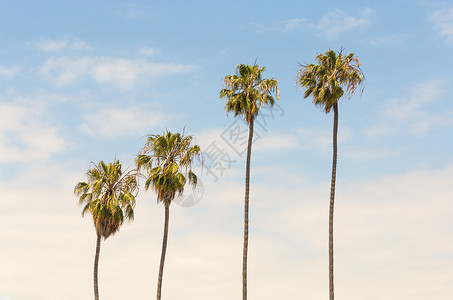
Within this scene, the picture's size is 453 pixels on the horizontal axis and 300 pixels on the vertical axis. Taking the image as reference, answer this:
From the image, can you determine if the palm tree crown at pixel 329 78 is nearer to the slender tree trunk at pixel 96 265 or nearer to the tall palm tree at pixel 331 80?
the tall palm tree at pixel 331 80

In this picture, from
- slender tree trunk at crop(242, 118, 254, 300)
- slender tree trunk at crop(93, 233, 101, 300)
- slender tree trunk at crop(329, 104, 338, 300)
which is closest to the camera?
slender tree trunk at crop(329, 104, 338, 300)

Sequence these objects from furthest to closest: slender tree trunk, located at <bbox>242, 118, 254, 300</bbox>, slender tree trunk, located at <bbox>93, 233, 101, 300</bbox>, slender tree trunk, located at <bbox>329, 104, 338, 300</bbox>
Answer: slender tree trunk, located at <bbox>93, 233, 101, 300</bbox> → slender tree trunk, located at <bbox>242, 118, 254, 300</bbox> → slender tree trunk, located at <bbox>329, 104, 338, 300</bbox>

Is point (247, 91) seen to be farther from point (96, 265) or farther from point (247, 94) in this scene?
point (96, 265)

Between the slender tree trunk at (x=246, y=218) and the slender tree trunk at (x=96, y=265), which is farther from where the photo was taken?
the slender tree trunk at (x=96, y=265)

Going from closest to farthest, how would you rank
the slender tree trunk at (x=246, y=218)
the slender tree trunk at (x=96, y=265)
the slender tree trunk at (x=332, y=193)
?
1. the slender tree trunk at (x=332, y=193)
2. the slender tree trunk at (x=246, y=218)
3. the slender tree trunk at (x=96, y=265)

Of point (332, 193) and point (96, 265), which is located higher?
point (332, 193)

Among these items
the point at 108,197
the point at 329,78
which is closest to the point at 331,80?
the point at 329,78

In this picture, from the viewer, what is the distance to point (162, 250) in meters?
51.8

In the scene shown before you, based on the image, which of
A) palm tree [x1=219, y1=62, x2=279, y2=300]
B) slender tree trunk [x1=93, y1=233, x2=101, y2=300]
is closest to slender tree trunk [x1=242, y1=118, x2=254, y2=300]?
palm tree [x1=219, y1=62, x2=279, y2=300]

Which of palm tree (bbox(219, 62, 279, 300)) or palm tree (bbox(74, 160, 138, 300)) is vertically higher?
palm tree (bbox(219, 62, 279, 300))

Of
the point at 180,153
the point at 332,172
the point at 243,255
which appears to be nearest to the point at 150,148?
the point at 180,153

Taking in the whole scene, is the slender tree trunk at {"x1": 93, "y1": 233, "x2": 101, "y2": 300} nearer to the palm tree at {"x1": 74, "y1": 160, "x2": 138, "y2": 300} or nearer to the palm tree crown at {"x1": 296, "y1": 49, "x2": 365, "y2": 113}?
the palm tree at {"x1": 74, "y1": 160, "x2": 138, "y2": 300}

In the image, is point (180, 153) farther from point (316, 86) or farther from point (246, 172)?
point (316, 86)

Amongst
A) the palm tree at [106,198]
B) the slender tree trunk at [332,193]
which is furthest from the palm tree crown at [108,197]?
the slender tree trunk at [332,193]
